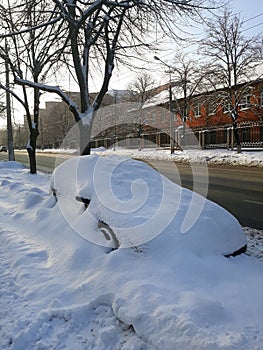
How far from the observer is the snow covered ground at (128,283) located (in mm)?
2543

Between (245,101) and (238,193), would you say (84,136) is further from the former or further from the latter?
(245,101)

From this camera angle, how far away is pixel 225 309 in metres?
2.67

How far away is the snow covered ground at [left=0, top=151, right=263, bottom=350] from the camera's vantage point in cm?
254

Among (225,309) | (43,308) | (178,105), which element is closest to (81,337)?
(43,308)

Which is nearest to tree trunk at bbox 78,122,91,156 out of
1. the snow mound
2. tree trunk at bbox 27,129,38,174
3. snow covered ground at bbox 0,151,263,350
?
the snow mound

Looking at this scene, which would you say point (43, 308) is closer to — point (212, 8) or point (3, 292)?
point (3, 292)

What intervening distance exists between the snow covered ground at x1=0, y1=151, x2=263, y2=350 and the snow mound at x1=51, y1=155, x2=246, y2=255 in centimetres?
2

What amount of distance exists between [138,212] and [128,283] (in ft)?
3.38

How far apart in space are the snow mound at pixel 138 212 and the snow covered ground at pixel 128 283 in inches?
0.7

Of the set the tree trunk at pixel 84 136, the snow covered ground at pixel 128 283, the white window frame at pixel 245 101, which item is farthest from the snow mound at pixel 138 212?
the white window frame at pixel 245 101

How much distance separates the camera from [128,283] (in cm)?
315

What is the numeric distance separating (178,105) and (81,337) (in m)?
32.8

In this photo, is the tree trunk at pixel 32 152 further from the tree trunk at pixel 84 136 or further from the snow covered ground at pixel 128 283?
the snow covered ground at pixel 128 283

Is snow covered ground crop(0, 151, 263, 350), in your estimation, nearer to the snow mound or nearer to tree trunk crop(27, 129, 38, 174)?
the snow mound
